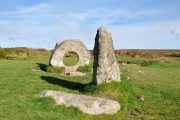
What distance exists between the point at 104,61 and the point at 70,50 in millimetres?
12821

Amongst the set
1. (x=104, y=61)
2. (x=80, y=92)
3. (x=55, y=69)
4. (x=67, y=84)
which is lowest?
(x=80, y=92)

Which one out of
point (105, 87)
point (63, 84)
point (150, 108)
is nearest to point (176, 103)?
point (150, 108)

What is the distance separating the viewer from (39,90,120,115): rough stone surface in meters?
16.5

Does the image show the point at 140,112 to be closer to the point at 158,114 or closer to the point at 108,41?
the point at 158,114

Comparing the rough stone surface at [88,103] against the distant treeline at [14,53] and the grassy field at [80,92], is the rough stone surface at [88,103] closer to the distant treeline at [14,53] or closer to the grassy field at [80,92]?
the grassy field at [80,92]

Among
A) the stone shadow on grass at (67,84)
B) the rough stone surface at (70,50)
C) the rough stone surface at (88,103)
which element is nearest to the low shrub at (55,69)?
the rough stone surface at (70,50)

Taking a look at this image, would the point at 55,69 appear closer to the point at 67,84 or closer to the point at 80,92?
the point at 67,84

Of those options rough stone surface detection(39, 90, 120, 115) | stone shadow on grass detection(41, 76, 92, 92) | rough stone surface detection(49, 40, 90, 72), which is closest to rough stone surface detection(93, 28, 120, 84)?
stone shadow on grass detection(41, 76, 92, 92)

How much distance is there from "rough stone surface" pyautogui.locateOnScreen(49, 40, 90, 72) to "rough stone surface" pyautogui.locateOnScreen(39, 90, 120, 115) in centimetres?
1465

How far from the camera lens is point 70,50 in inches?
1289

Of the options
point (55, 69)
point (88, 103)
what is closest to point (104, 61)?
point (88, 103)

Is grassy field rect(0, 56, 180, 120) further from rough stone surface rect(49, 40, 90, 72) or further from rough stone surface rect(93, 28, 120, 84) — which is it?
rough stone surface rect(49, 40, 90, 72)

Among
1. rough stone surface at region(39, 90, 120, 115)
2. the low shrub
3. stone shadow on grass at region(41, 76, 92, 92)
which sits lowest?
rough stone surface at region(39, 90, 120, 115)

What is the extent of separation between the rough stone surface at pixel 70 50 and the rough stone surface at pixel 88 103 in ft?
48.1
